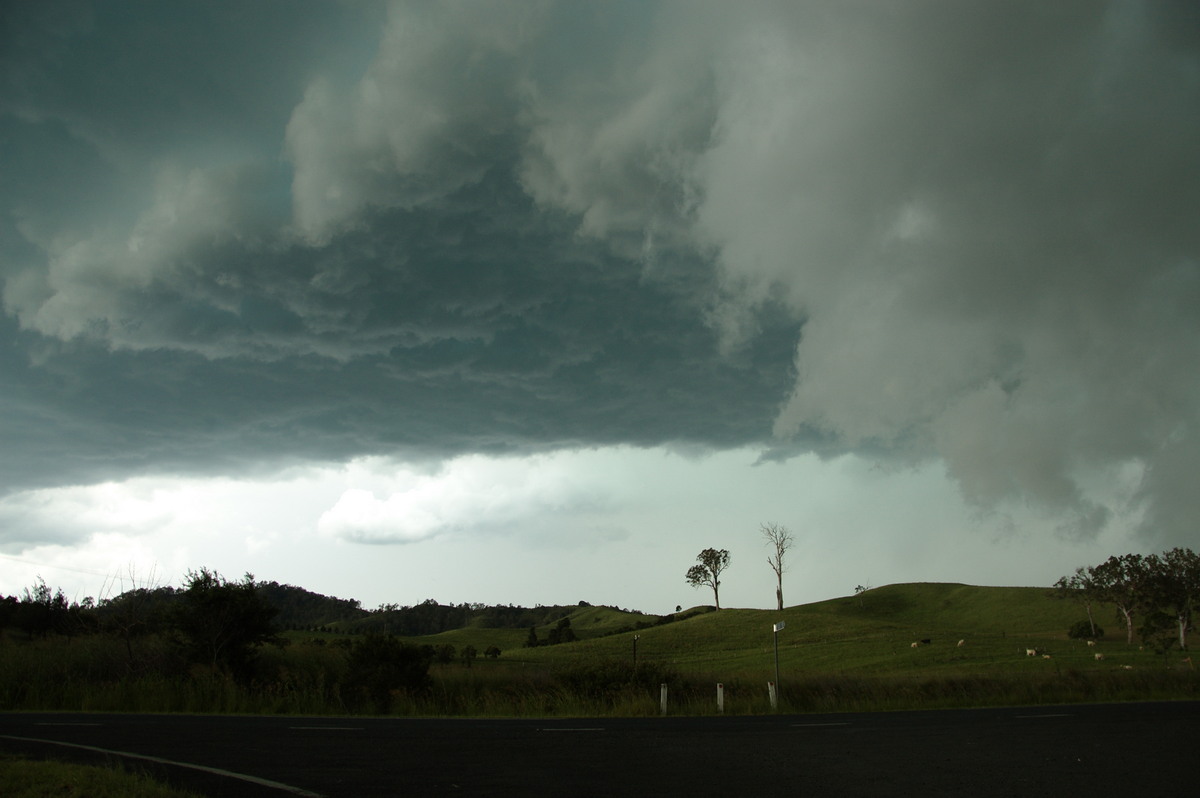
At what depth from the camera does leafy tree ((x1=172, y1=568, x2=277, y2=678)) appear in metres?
28.4

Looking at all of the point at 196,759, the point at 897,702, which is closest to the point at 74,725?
the point at 196,759

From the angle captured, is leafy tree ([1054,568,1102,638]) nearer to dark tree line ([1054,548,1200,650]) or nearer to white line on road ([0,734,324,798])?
dark tree line ([1054,548,1200,650])

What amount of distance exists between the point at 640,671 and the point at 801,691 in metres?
5.53

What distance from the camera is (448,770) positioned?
33.7 feet

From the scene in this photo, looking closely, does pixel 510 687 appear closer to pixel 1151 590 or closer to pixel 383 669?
pixel 383 669

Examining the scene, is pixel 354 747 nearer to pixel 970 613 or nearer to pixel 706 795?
pixel 706 795

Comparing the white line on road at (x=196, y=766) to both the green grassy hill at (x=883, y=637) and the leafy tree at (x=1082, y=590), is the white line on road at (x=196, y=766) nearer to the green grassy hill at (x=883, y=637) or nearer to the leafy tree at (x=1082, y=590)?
the green grassy hill at (x=883, y=637)

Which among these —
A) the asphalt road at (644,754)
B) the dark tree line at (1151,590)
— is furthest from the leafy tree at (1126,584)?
the asphalt road at (644,754)

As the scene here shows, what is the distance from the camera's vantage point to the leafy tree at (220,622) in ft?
93.2

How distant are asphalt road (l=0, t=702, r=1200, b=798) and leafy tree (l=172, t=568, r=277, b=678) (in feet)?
32.2

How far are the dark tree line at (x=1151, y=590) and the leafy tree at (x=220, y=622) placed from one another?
75.2 meters

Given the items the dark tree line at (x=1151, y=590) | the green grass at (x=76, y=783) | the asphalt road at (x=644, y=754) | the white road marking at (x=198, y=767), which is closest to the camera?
the green grass at (x=76, y=783)

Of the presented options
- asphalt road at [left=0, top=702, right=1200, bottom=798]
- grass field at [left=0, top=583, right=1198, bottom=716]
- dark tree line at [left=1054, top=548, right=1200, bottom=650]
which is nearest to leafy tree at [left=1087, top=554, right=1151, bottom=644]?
dark tree line at [left=1054, top=548, right=1200, bottom=650]

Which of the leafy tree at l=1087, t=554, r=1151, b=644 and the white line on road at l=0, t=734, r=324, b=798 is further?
the leafy tree at l=1087, t=554, r=1151, b=644
